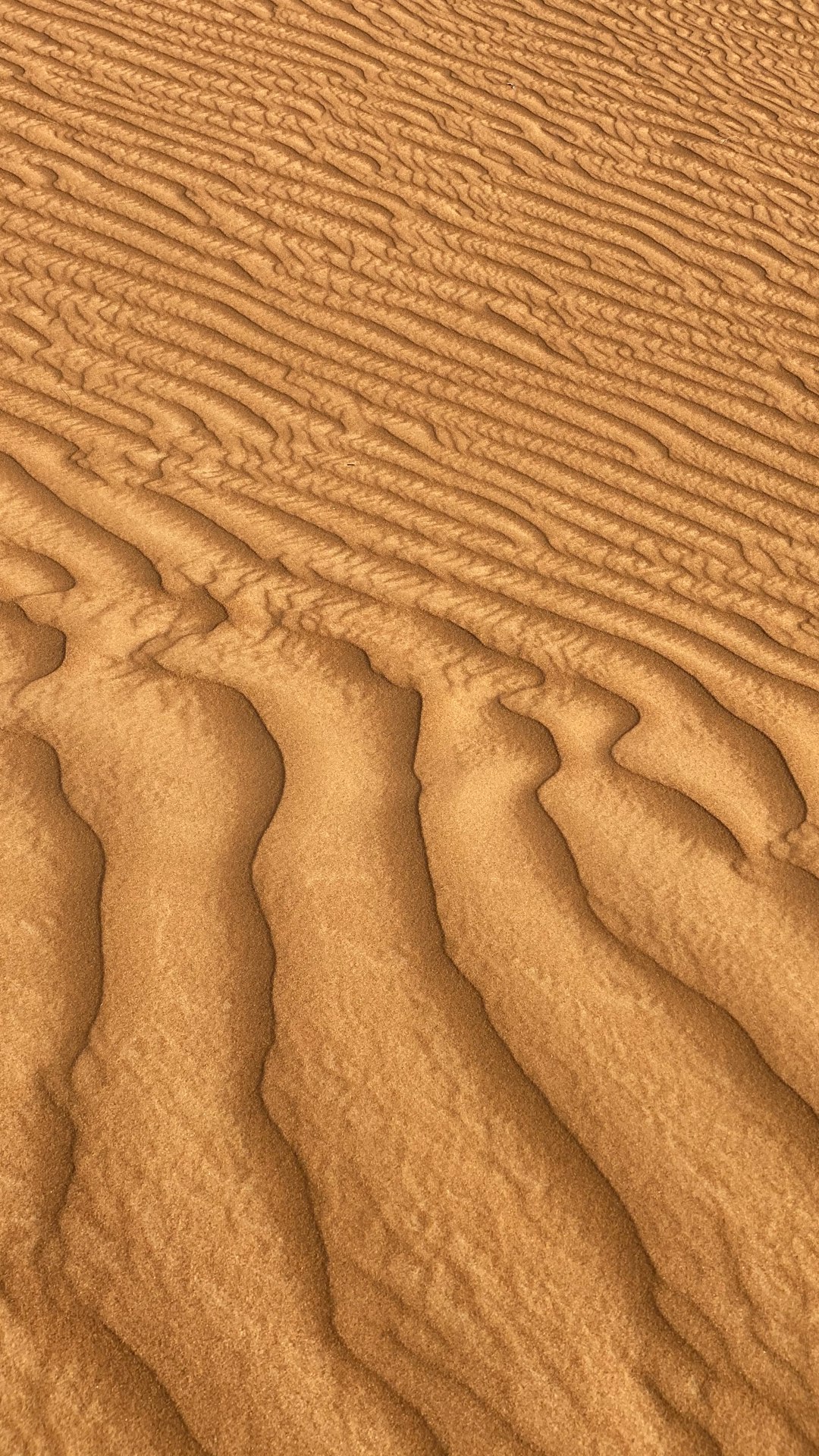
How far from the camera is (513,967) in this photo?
6.00 ft

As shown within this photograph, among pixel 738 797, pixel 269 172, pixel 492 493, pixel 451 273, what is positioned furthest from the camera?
pixel 269 172

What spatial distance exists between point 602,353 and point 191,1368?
3.59 metres

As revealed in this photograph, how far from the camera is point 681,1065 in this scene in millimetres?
1698

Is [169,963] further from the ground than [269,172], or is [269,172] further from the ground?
[269,172]

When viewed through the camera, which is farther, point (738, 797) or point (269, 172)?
point (269, 172)

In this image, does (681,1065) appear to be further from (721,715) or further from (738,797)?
(721,715)

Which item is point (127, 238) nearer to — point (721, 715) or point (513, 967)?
point (721, 715)

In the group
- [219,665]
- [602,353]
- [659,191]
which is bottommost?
[219,665]

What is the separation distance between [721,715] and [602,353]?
2.06m

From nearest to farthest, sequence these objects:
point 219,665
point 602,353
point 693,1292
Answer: point 693,1292 < point 219,665 < point 602,353

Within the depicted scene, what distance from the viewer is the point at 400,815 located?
7.02 feet

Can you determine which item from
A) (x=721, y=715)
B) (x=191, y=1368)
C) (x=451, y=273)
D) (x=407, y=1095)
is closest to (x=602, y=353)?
(x=451, y=273)

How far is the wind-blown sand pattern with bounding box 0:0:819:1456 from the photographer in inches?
53.4

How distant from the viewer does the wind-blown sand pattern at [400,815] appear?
4.45 feet
